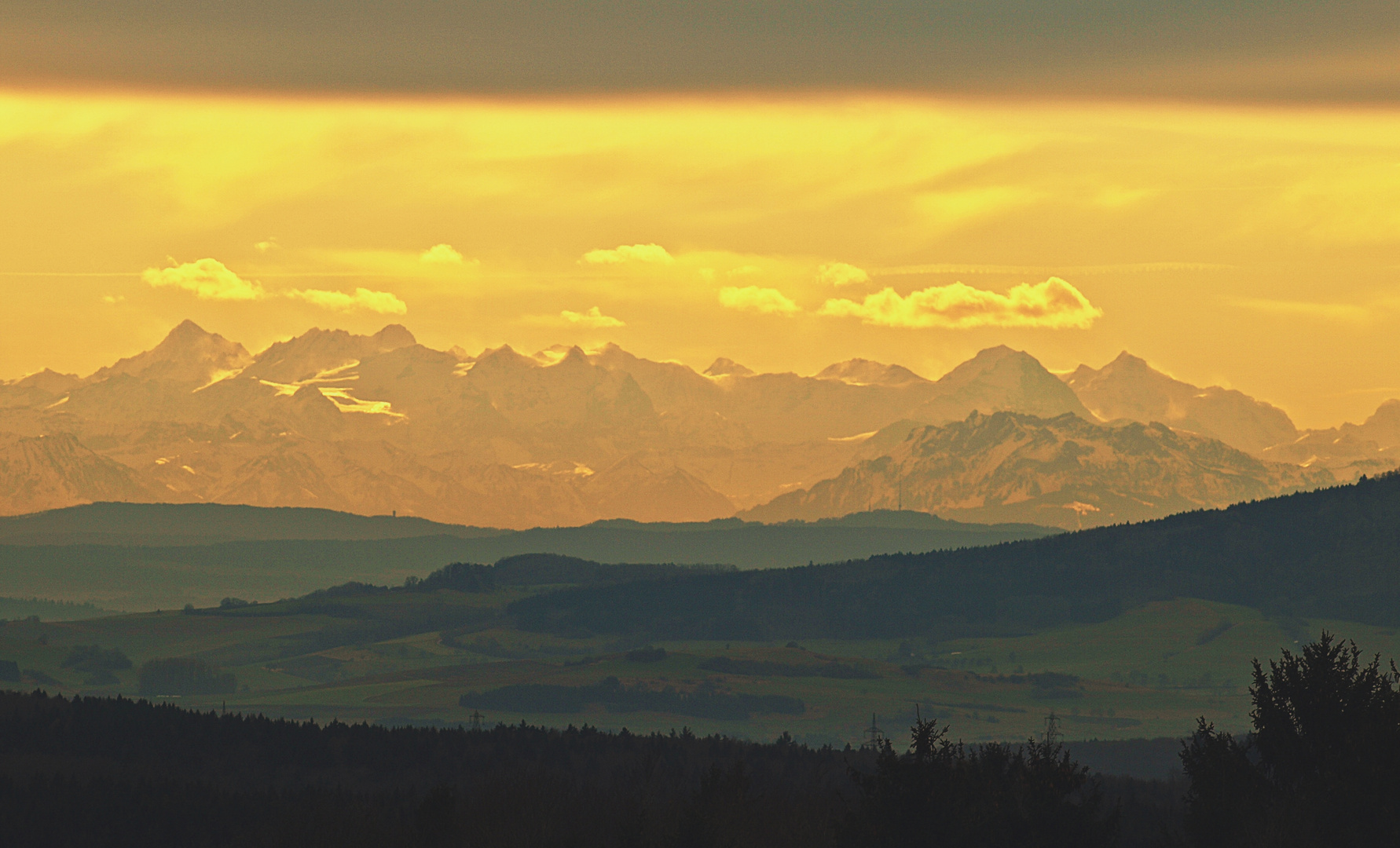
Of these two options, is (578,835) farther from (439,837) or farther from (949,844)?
Answer: (949,844)

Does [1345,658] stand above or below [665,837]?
above

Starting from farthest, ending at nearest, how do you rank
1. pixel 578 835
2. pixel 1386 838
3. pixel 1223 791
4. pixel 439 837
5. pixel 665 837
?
1. pixel 578 835
2. pixel 439 837
3. pixel 665 837
4. pixel 1223 791
5. pixel 1386 838

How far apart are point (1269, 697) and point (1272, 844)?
12289 millimetres

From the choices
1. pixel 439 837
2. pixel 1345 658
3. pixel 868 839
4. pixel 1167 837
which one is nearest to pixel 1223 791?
pixel 1167 837

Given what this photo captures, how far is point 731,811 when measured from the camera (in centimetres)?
17200

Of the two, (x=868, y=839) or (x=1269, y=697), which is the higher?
(x=1269, y=697)

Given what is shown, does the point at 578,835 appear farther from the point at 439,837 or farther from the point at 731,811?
the point at 439,837

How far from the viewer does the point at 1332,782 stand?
101 meters

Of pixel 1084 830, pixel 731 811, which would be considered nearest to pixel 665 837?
pixel 1084 830

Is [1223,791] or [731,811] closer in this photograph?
[1223,791]

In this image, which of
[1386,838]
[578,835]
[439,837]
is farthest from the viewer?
[578,835]

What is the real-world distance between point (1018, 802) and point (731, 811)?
73.6 meters

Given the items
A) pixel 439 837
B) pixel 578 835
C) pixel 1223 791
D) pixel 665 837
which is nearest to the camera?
pixel 1223 791

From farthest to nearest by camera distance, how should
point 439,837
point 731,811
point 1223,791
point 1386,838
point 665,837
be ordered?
point 731,811
point 439,837
point 665,837
point 1223,791
point 1386,838
